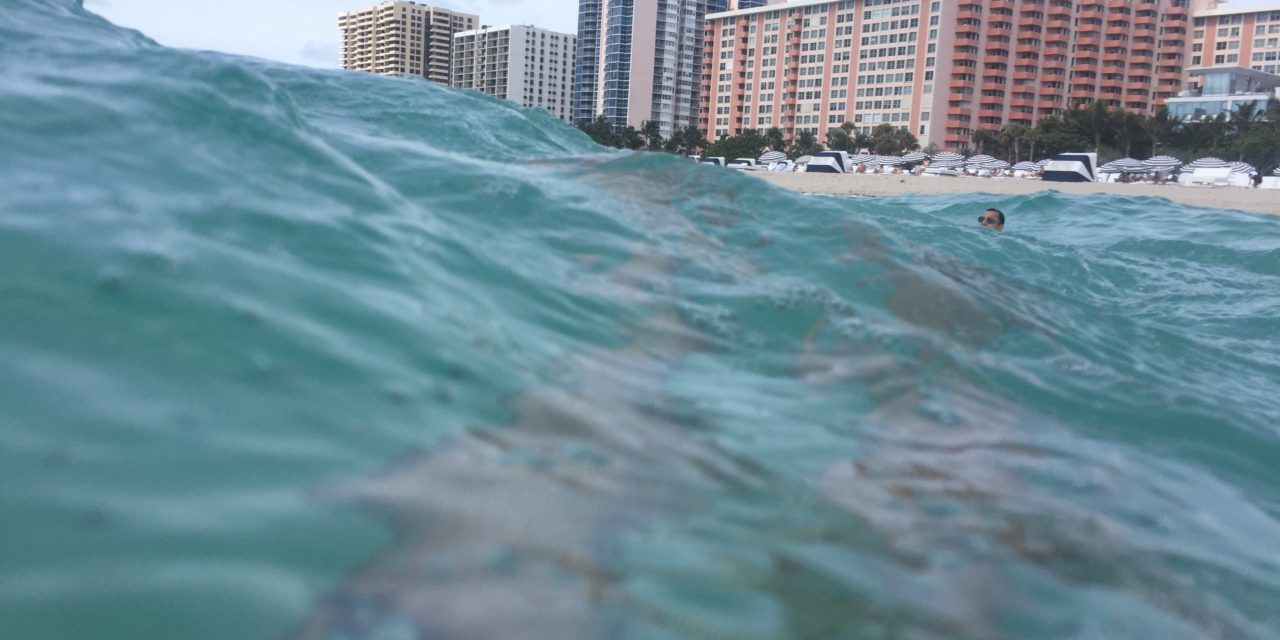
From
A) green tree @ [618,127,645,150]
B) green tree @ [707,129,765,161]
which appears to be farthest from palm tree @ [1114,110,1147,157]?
green tree @ [618,127,645,150]

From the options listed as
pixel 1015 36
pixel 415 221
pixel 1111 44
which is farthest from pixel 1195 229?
pixel 1111 44

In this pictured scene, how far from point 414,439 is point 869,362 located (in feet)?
8.45

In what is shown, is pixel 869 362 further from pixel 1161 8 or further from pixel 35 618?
pixel 1161 8

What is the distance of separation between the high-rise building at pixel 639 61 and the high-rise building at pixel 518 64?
200cm

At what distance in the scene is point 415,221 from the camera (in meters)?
4.61

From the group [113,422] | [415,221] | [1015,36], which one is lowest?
[113,422]

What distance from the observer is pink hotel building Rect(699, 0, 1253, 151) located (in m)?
85.1

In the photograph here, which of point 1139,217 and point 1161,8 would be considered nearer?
point 1139,217

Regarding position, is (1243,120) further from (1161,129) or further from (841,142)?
(841,142)

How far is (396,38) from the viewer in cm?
8012

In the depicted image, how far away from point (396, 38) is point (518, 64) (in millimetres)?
25278

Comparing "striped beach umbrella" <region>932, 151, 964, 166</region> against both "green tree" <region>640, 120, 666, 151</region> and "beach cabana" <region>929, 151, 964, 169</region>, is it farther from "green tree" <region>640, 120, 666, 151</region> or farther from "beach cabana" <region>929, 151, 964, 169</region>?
"green tree" <region>640, 120, 666, 151</region>

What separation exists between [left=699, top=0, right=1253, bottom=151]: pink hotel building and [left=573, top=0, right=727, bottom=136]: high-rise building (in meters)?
17.3

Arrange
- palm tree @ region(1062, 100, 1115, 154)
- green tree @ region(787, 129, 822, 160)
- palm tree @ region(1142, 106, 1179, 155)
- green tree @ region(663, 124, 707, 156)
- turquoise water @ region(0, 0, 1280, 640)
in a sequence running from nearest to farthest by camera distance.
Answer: turquoise water @ region(0, 0, 1280, 640) → palm tree @ region(1142, 106, 1179, 155) → palm tree @ region(1062, 100, 1115, 154) → green tree @ region(787, 129, 822, 160) → green tree @ region(663, 124, 707, 156)
